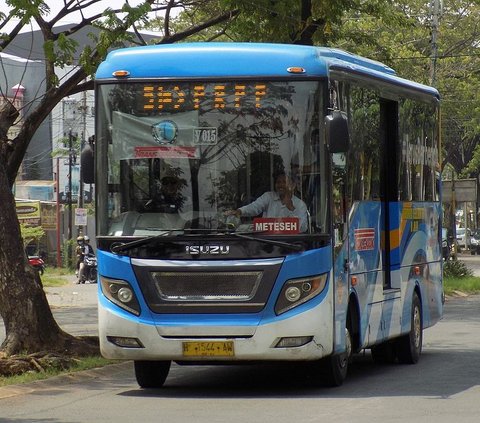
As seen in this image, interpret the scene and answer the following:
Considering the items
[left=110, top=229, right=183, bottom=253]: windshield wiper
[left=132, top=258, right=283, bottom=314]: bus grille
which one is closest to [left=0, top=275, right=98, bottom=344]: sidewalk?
[left=110, top=229, right=183, bottom=253]: windshield wiper

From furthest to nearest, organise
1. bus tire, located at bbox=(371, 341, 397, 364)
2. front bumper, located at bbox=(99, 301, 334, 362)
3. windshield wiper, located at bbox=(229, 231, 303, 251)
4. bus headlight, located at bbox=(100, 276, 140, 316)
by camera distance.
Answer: bus tire, located at bbox=(371, 341, 397, 364) < bus headlight, located at bbox=(100, 276, 140, 316) < windshield wiper, located at bbox=(229, 231, 303, 251) < front bumper, located at bbox=(99, 301, 334, 362)

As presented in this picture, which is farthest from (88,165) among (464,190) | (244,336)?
(464,190)

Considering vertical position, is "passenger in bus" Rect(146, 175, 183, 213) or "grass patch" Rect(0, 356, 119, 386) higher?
"passenger in bus" Rect(146, 175, 183, 213)

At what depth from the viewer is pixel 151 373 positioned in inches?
531

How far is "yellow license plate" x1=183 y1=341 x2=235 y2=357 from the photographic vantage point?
40.0 ft

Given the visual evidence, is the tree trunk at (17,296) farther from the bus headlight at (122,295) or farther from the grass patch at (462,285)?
the grass patch at (462,285)

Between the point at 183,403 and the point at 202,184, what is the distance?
205 centimetres

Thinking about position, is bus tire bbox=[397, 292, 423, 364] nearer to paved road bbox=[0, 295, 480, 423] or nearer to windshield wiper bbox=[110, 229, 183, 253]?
paved road bbox=[0, 295, 480, 423]

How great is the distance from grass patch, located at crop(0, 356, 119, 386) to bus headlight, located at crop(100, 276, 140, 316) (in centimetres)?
Result: 169

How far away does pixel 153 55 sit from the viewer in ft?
41.9

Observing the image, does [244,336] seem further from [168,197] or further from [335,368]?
[168,197]

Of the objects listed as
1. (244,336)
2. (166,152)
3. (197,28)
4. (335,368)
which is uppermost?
(197,28)

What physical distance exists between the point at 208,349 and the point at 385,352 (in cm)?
468

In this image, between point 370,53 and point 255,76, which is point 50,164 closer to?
point 370,53
